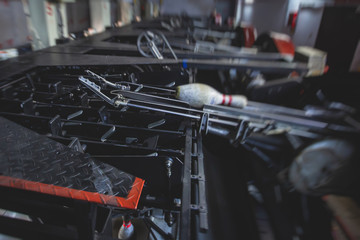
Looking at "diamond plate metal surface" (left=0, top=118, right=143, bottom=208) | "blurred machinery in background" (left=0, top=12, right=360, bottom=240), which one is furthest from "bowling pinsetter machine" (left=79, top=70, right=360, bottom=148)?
"diamond plate metal surface" (left=0, top=118, right=143, bottom=208)

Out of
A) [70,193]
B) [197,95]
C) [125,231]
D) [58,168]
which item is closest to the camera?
[70,193]

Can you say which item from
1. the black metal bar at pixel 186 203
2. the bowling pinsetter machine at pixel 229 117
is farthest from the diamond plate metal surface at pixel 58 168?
the bowling pinsetter machine at pixel 229 117

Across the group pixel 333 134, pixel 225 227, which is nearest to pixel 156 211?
pixel 225 227

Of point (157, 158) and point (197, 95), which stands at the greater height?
point (197, 95)

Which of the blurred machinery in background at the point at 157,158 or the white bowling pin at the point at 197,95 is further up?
the white bowling pin at the point at 197,95

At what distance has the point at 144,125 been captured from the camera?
5.97 ft

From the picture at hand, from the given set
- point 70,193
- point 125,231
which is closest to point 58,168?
point 70,193

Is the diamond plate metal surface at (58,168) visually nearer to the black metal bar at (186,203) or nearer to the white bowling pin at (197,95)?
the black metal bar at (186,203)

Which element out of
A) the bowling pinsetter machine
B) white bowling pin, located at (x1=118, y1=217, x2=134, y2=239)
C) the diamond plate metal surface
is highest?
the bowling pinsetter machine

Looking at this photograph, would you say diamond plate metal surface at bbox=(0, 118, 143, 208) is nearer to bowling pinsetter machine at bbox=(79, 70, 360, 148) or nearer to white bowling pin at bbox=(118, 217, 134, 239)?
bowling pinsetter machine at bbox=(79, 70, 360, 148)

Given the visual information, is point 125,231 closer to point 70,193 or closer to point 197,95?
point 70,193

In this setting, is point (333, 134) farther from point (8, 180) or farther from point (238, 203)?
point (8, 180)

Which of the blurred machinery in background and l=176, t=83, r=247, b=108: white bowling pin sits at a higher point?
l=176, t=83, r=247, b=108: white bowling pin

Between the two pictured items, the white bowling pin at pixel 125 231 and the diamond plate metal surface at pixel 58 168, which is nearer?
the diamond plate metal surface at pixel 58 168
